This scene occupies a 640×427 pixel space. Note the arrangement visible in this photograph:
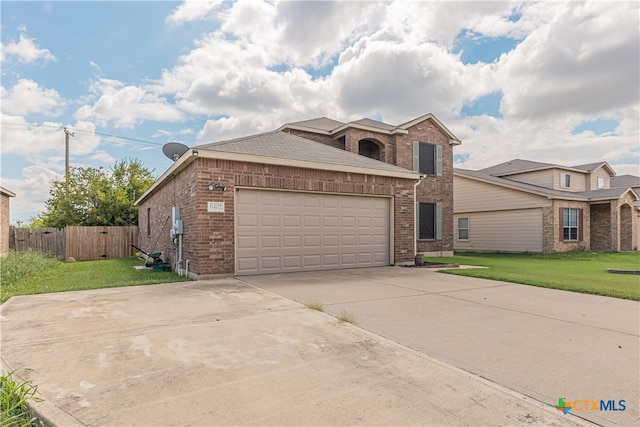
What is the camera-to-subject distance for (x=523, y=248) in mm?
18734

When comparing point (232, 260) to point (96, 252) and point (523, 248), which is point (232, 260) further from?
point (523, 248)

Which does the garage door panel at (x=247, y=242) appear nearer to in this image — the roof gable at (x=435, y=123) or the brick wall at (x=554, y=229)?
the roof gable at (x=435, y=123)

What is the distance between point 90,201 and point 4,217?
17.2ft

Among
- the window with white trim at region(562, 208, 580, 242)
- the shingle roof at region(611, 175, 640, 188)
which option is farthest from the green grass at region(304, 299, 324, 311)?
the shingle roof at region(611, 175, 640, 188)

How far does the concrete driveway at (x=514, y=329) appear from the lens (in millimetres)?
2850

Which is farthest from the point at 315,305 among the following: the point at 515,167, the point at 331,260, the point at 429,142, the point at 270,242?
the point at 515,167

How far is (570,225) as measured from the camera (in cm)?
1883

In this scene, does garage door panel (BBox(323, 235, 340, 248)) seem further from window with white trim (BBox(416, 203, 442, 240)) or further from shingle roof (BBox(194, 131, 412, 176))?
window with white trim (BBox(416, 203, 442, 240))

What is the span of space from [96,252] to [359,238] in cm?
1516

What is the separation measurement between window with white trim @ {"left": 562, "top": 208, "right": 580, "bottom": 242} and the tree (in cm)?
2511

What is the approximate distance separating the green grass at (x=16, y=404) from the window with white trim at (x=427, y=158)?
52.5 ft

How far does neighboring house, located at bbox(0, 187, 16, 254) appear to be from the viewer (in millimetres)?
15812

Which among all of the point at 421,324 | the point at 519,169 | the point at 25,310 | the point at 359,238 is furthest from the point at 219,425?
the point at 519,169

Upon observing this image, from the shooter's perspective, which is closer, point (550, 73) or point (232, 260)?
point (232, 260)
